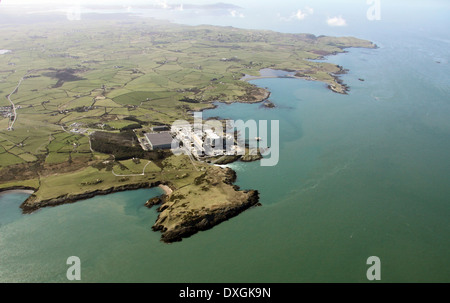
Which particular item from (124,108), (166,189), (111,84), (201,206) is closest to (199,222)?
(201,206)

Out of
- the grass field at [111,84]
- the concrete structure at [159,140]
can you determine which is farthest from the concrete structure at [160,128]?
the concrete structure at [159,140]

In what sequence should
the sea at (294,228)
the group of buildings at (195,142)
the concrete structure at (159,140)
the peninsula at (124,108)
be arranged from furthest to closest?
the concrete structure at (159,140) → the group of buildings at (195,142) → the peninsula at (124,108) → the sea at (294,228)

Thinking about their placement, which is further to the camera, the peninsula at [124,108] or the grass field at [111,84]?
the grass field at [111,84]

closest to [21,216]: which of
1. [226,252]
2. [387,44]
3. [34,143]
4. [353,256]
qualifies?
[34,143]

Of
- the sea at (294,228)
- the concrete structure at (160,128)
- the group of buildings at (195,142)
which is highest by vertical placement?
the concrete structure at (160,128)

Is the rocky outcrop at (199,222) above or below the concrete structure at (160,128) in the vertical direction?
below

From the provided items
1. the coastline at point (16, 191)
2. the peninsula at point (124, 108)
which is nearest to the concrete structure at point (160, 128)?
the peninsula at point (124, 108)

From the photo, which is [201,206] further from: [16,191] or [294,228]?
[16,191]

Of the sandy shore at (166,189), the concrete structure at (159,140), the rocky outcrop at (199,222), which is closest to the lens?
the rocky outcrop at (199,222)

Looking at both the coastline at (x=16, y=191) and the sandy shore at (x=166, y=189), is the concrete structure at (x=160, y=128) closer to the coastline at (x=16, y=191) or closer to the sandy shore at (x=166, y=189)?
the sandy shore at (x=166, y=189)
